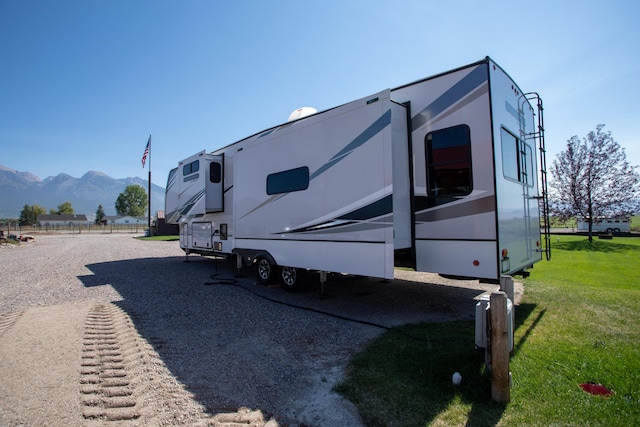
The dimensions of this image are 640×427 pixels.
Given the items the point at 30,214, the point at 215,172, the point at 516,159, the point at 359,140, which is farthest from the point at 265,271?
the point at 30,214

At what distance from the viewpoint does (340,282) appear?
831 cm

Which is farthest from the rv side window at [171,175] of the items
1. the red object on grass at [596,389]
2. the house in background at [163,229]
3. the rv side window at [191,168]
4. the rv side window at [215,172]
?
the house in background at [163,229]

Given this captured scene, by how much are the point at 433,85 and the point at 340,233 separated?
267 centimetres

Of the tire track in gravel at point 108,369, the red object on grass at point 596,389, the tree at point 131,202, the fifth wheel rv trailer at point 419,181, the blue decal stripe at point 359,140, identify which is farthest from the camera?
the tree at point 131,202

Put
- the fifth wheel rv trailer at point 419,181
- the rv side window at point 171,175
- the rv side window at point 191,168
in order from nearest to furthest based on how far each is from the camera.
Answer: the fifth wheel rv trailer at point 419,181, the rv side window at point 191,168, the rv side window at point 171,175

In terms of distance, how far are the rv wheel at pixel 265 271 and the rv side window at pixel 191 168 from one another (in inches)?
142

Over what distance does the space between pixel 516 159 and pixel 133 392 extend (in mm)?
5921

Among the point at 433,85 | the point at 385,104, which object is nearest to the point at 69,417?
the point at 385,104

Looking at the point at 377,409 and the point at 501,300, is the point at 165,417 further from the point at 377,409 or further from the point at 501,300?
the point at 501,300

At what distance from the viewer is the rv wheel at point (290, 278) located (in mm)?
7074

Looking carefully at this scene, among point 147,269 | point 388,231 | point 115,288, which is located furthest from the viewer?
point 147,269

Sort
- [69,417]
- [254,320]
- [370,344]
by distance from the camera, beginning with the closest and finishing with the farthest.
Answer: [69,417] → [370,344] → [254,320]

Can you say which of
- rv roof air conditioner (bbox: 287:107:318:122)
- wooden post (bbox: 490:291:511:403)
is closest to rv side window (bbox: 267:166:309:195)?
rv roof air conditioner (bbox: 287:107:318:122)

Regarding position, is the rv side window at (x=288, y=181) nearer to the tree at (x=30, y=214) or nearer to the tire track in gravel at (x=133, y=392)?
the tire track in gravel at (x=133, y=392)
